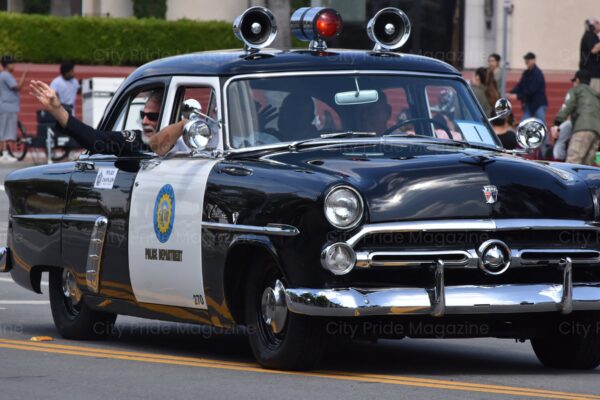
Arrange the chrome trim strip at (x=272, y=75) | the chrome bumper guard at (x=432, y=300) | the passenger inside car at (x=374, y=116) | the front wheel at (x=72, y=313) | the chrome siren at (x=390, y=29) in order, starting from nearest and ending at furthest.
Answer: the chrome bumper guard at (x=432, y=300) < the chrome trim strip at (x=272, y=75) < the passenger inside car at (x=374, y=116) < the chrome siren at (x=390, y=29) < the front wheel at (x=72, y=313)

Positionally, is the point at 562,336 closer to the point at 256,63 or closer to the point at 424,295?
the point at 424,295

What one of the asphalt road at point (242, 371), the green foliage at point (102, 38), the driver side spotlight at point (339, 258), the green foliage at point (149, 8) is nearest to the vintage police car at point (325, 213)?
the driver side spotlight at point (339, 258)

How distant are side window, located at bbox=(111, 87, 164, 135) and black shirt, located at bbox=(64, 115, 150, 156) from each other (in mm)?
101

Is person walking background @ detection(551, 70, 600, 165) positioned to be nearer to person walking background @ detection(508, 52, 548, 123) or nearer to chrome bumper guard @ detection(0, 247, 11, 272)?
person walking background @ detection(508, 52, 548, 123)

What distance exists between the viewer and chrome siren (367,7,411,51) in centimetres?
1022

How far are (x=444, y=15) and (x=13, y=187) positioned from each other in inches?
1065

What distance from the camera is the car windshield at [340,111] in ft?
30.1

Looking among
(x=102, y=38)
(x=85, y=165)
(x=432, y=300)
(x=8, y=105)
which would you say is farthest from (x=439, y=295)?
(x=102, y=38)

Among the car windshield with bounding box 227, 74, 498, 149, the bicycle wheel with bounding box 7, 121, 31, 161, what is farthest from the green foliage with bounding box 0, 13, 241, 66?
the car windshield with bounding box 227, 74, 498, 149

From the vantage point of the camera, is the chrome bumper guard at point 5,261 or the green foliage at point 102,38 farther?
the green foliage at point 102,38

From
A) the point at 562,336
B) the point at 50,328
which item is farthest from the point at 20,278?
the point at 562,336

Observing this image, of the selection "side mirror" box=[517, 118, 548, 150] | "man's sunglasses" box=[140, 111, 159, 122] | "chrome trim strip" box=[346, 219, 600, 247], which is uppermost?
"man's sunglasses" box=[140, 111, 159, 122]

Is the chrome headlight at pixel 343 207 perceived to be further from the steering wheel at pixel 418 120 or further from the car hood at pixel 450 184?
the steering wheel at pixel 418 120

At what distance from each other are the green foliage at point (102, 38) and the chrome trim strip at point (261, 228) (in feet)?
81.5
